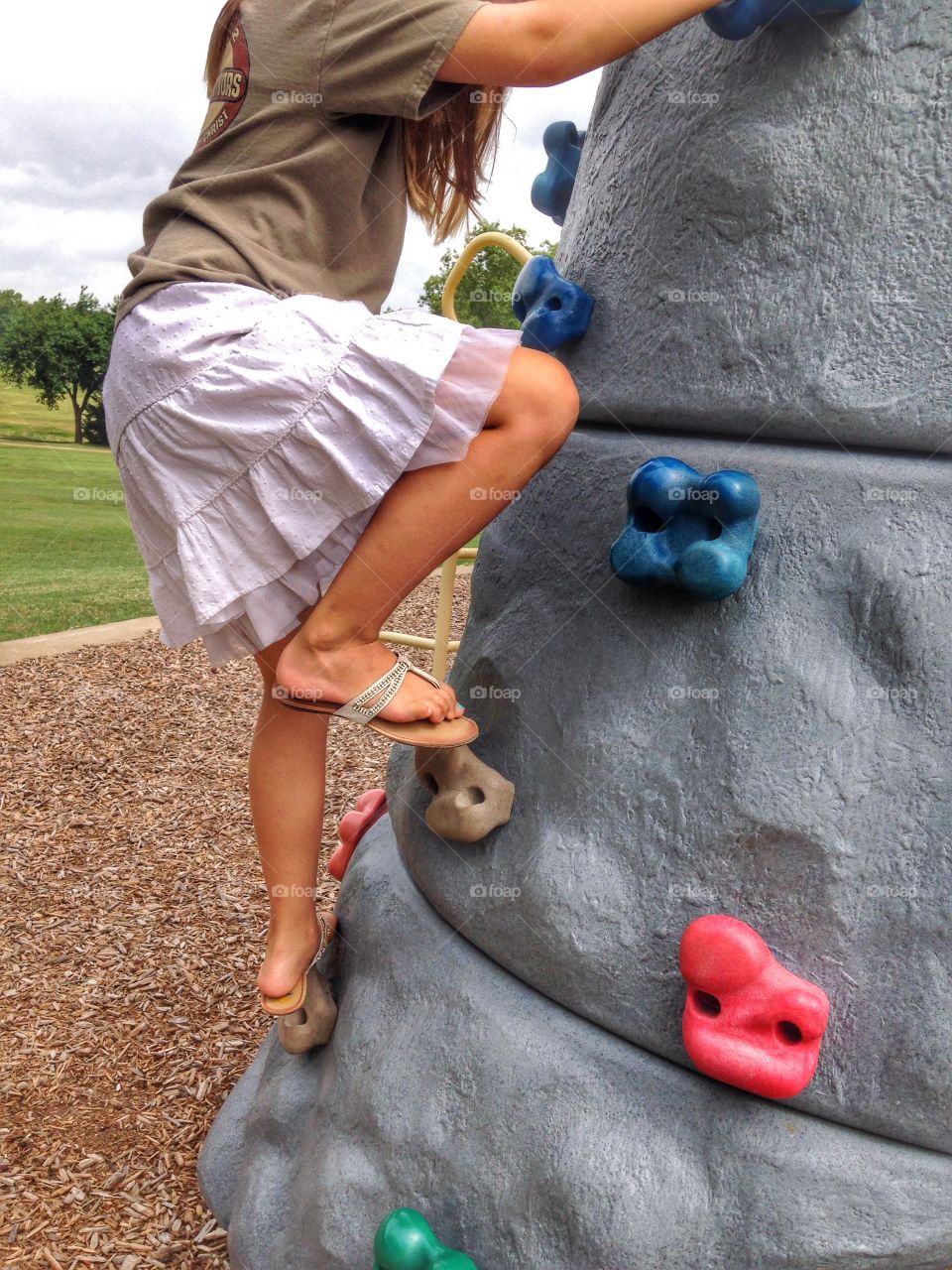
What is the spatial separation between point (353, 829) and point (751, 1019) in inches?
47.4

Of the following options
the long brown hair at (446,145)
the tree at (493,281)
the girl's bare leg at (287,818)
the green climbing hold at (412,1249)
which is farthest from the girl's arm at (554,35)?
the tree at (493,281)

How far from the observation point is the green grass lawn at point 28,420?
17.4 m

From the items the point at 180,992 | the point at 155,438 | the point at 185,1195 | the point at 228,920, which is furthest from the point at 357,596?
the point at 228,920

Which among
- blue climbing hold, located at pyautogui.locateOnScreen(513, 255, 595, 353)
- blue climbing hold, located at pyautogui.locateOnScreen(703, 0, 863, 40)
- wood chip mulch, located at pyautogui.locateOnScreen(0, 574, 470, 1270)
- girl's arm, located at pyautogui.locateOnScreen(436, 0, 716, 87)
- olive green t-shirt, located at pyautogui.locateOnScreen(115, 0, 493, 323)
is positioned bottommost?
wood chip mulch, located at pyautogui.locateOnScreen(0, 574, 470, 1270)

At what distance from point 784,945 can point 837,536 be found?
2.10 feet

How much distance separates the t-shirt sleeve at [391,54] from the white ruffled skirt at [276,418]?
30 cm

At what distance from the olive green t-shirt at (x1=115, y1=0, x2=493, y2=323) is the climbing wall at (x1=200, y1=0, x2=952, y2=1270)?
1.50 feet

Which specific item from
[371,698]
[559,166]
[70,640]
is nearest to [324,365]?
[371,698]

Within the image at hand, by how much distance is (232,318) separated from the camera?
1.65 meters

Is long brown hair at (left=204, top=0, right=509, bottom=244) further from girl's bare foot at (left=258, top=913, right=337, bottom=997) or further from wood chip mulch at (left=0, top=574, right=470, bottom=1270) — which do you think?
wood chip mulch at (left=0, top=574, right=470, bottom=1270)

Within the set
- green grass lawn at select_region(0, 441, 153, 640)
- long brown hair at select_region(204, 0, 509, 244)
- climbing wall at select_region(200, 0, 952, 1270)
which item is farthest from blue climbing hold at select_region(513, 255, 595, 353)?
green grass lawn at select_region(0, 441, 153, 640)

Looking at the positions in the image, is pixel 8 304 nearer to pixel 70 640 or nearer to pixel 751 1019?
pixel 70 640

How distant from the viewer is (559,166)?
2342 mm

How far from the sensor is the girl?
158 cm
